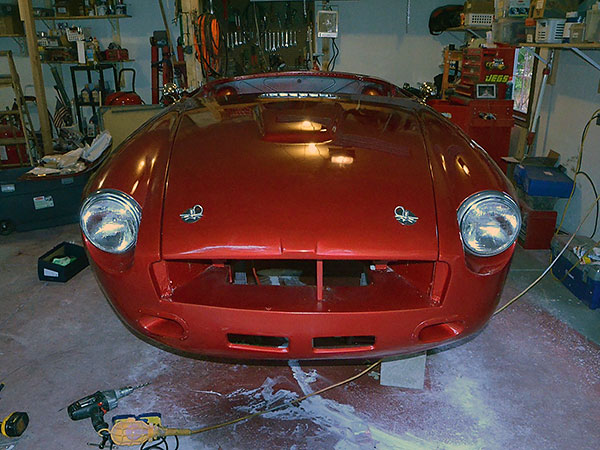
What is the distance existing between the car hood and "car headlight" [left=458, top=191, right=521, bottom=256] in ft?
0.36

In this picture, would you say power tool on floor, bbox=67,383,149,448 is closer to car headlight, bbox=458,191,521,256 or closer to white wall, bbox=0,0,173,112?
car headlight, bbox=458,191,521,256

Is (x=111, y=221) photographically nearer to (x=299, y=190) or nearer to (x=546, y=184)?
(x=299, y=190)

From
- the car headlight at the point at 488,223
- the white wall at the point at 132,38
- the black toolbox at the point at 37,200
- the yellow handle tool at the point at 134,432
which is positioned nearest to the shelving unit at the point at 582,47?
the car headlight at the point at 488,223

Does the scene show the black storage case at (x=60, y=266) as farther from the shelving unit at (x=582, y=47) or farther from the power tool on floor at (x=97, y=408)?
the shelving unit at (x=582, y=47)

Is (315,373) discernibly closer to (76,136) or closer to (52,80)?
(76,136)

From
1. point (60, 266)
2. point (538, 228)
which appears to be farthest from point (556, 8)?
point (60, 266)

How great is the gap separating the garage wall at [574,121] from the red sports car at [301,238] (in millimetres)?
2081

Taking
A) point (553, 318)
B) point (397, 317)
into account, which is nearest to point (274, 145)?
point (397, 317)

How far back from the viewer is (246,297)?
1.52 metres

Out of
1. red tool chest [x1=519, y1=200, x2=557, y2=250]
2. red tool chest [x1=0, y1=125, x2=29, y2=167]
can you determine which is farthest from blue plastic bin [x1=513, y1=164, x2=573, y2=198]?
red tool chest [x1=0, y1=125, x2=29, y2=167]

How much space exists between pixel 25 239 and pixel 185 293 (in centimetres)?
268

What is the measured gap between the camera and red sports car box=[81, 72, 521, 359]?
1463 mm

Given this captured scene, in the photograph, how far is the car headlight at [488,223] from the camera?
155 cm

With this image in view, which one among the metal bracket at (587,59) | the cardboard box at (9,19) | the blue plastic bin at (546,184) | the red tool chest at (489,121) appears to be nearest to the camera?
the metal bracket at (587,59)
